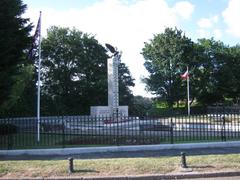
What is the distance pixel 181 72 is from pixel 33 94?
2419 cm

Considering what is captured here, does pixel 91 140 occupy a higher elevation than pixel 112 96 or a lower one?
lower

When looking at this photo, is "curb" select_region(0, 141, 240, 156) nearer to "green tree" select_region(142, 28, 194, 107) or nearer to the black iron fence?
the black iron fence

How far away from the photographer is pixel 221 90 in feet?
218

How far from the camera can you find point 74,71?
61.6m

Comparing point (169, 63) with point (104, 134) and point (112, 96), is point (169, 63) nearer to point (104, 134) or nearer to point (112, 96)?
point (112, 96)

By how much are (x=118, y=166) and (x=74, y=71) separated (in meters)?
49.6

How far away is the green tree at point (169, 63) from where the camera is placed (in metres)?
64.6

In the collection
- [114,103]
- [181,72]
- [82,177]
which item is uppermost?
[181,72]

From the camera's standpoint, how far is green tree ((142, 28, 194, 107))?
6462 centimetres

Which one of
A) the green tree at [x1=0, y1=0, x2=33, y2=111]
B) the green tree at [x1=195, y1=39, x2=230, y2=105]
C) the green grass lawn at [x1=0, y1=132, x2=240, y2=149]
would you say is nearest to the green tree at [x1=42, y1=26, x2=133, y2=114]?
the green tree at [x1=195, y1=39, x2=230, y2=105]

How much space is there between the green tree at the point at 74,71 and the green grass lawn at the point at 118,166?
45.3 metres

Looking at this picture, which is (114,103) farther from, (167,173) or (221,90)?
(221,90)

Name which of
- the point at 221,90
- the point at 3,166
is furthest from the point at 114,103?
the point at 221,90

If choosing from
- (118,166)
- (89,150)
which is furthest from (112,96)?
(118,166)
